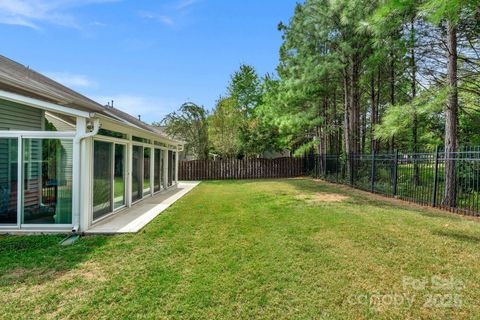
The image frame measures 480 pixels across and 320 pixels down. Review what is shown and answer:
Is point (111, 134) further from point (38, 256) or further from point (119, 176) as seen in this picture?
point (38, 256)

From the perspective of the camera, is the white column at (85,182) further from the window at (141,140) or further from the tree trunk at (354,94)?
the tree trunk at (354,94)

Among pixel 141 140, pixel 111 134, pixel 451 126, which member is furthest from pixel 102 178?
pixel 451 126

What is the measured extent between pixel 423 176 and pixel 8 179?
983 cm

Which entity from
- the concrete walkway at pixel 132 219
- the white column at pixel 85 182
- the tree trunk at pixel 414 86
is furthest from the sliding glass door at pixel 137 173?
the tree trunk at pixel 414 86

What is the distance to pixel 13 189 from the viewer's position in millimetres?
4789

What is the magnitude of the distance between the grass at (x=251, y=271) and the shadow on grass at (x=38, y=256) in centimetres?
1

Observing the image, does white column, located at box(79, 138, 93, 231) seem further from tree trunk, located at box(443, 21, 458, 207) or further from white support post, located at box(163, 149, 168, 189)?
tree trunk, located at box(443, 21, 458, 207)

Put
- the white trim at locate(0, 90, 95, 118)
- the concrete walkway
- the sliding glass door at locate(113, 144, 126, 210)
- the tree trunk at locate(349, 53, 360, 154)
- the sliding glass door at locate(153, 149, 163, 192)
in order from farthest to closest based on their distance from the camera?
the tree trunk at locate(349, 53, 360, 154), the sliding glass door at locate(153, 149, 163, 192), the sliding glass door at locate(113, 144, 126, 210), the concrete walkway, the white trim at locate(0, 90, 95, 118)

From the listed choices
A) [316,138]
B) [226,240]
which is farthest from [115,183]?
[316,138]

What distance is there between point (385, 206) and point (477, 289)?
4.74 m

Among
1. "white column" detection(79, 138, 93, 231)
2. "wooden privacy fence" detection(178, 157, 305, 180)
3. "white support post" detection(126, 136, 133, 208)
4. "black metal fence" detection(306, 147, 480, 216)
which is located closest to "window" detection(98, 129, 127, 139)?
"white support post" detection(126, 136, 133, 208)

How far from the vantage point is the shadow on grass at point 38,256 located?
3.13 metres

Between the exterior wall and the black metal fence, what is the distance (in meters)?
9.61

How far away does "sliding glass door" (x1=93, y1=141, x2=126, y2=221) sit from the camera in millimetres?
5414
